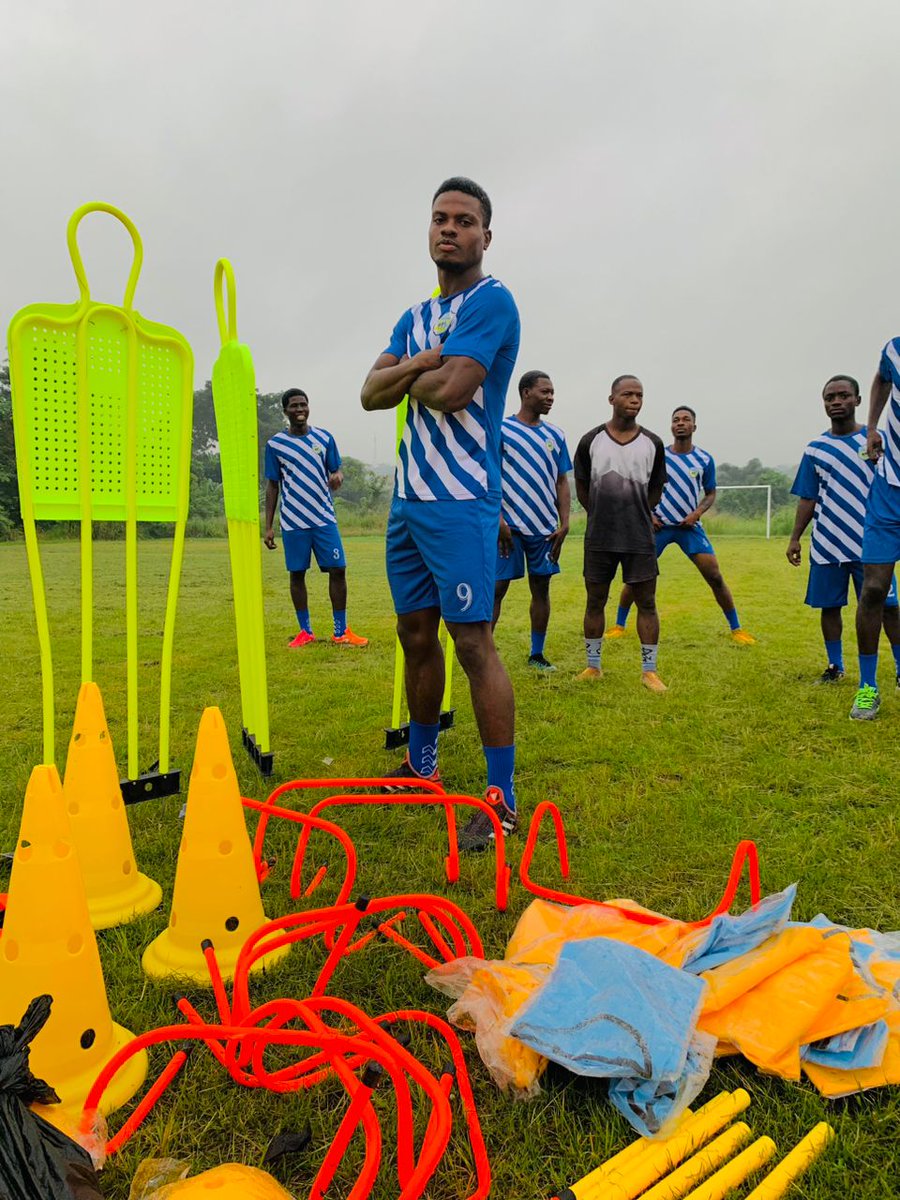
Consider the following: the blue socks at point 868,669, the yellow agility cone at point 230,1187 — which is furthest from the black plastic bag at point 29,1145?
the blue socks at point 868,669

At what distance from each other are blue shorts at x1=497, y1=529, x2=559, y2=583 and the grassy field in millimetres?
813

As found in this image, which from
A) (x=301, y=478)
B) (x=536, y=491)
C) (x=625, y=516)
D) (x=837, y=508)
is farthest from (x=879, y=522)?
(x=301, y=478)

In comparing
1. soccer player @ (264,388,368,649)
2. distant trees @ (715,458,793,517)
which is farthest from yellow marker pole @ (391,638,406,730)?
distant trees @ (715,458,793,517)

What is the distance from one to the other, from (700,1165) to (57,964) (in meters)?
1.36

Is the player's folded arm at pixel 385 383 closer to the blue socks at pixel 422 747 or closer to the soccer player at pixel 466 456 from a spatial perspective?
the soccer player at pixel 466 456

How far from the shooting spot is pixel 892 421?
4.30 meters

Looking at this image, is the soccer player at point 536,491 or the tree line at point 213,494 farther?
the tree line at point 213,494

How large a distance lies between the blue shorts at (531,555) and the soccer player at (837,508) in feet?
6.34

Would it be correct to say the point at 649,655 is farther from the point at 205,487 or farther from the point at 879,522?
the point at 205,487

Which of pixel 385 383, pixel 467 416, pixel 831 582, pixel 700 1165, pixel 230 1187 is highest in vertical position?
pixel 385 383

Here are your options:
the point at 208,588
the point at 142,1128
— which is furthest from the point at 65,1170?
the point at 208,588

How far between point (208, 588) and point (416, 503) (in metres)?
9.65

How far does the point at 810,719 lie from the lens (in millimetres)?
4609

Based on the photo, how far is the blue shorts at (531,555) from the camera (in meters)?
6.29
